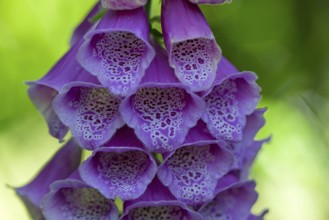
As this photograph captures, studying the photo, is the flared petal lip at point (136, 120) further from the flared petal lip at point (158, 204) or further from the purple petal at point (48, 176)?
the purple petal at point (48, 176)

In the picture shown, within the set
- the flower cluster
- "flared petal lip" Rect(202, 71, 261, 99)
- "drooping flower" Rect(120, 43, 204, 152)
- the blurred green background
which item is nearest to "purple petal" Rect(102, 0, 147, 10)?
the flower cluster

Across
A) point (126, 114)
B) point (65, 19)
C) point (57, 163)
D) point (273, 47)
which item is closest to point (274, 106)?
point (273, 47)

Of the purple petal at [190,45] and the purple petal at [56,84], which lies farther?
the purple petal at [56,84]

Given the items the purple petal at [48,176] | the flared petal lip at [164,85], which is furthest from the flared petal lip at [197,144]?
the purple petal at [48,176]

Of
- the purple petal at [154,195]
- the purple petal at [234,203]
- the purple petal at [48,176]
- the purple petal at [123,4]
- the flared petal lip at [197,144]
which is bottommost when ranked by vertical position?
the purple petal at [234,203]

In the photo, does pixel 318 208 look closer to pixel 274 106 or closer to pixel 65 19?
pixel 274 106

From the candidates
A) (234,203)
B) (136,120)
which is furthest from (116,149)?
(234,203)

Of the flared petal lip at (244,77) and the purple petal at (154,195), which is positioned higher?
the flared petal lip at (244,77)
